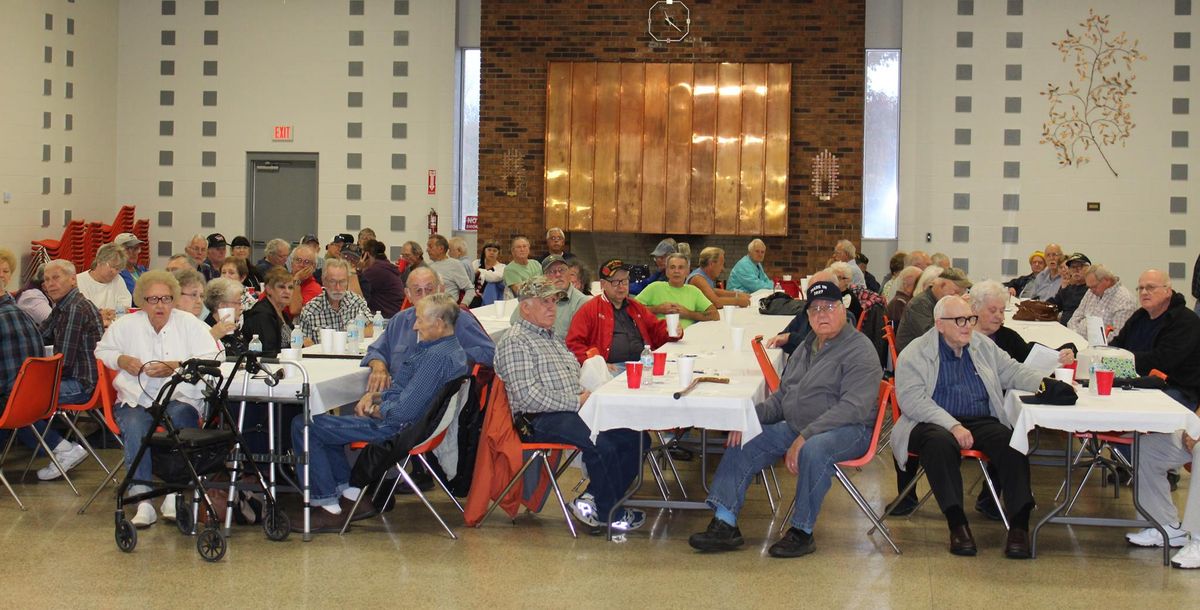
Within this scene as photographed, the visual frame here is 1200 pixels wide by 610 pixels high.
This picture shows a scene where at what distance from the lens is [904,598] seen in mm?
4938

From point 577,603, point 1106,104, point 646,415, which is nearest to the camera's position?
point 577,603

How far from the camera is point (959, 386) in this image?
5.92 metres

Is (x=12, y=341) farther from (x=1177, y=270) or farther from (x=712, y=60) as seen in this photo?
(x=1177, y=270)

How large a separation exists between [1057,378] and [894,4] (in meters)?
10.8

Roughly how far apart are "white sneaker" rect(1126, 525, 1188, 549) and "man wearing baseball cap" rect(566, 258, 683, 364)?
2.82 metres

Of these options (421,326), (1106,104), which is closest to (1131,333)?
(421,326)

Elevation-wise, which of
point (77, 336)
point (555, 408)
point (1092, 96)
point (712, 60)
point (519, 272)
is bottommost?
point (555, 408)

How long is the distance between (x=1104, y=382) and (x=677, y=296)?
12.2 feet

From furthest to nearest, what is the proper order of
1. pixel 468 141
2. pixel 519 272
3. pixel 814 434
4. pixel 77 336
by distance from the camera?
pixel 468 141, pixel 519 272, pixel 77 336, pixel 814 434

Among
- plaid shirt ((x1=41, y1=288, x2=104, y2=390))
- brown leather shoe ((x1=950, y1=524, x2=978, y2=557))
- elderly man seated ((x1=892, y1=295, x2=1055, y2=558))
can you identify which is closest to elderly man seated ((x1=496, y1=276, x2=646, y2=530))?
elderly man seated ((x1=892, y1=295, x2=1055, y2=558))

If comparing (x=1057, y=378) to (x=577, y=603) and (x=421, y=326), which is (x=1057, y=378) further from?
(x=421, y=326)

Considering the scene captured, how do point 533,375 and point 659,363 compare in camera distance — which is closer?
point 533,375

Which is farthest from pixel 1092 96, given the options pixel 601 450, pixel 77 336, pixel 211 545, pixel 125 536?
pixel 125 536

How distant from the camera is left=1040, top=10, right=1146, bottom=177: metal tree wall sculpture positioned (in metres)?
15.3
